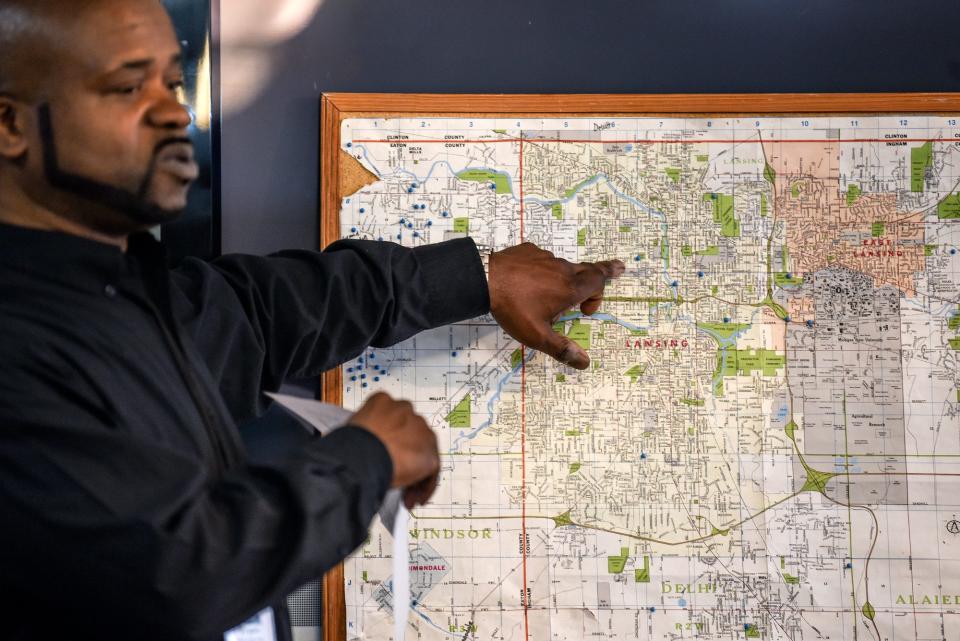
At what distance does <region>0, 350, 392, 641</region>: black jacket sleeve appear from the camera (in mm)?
755

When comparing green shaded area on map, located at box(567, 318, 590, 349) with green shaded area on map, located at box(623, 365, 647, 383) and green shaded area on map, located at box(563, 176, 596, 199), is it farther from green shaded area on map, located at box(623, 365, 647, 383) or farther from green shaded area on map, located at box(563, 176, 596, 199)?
green shaded area on map, located at box(563, 176, 596, 199)

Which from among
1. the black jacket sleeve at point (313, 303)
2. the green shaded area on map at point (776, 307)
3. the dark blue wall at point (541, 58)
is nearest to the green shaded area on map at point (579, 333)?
the black jacket sleeve at point (313, 303)

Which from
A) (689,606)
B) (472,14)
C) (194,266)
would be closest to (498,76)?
(472,14)

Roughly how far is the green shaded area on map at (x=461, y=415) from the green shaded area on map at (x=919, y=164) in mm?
849

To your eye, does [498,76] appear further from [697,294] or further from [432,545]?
[432,545]

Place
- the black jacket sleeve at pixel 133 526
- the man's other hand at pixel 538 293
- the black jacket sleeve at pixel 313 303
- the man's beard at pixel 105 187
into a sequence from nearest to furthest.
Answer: the black jacket sleeve at pixel 133 526
the man's beard at pixel 105 187
the black jacket sleeve at pixel 313 303
the man's other hand at pixel 538 293

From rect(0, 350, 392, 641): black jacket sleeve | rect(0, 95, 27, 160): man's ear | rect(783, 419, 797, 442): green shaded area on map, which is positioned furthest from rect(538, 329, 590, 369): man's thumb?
rect(0, 95, 27, 160): man's ear

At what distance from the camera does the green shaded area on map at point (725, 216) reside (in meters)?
1.44

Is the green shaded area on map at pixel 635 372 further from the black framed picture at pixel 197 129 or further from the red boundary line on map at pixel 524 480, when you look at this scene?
the black framed picture at pixel 197 129

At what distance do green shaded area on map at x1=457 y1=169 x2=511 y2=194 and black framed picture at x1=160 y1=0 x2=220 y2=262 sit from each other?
435 millimetres

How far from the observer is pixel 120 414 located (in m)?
0.85

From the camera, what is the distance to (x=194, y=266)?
1.20 m

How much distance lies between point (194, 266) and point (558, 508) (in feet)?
2.30

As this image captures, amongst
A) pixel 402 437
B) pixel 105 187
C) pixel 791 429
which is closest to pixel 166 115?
pixel 105 187
